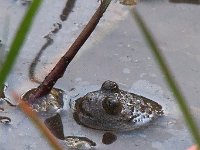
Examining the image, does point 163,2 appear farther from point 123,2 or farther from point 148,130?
point 148,130

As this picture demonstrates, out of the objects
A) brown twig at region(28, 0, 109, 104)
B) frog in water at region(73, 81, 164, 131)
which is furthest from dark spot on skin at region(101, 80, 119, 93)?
brown twig at region(28, 0, 109, 104)

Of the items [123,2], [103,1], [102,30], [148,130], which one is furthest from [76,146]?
[123,2]

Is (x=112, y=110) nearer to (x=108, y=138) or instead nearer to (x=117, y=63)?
(x=108, y=138)

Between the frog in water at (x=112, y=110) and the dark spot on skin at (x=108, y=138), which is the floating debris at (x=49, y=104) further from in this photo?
the dark spot on skin at (x=108, y=138)

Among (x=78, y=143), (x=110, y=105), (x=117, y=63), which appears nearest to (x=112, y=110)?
(x=110, y=105)

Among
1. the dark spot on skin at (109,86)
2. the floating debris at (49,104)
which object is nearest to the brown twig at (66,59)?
the floating debris at (49,104)

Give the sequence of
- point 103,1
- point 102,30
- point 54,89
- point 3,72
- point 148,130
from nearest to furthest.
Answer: point 3,72, point 103,1, point 148,130, point 54,89, point 102,30
